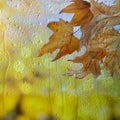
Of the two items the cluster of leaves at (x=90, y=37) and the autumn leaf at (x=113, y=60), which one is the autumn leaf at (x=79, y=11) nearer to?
the cluster of leaves at (x=90, y=37)

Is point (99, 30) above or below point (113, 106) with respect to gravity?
above

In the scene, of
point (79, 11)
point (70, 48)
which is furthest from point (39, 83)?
point (79, 11)

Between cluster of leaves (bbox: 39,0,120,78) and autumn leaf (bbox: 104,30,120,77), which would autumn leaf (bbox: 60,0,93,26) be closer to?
cluster of leaves (bbox: 39,0,120,78)

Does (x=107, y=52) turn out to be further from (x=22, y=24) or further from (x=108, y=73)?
(x=22, y=24)

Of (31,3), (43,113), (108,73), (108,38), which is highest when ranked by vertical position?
(31,3)

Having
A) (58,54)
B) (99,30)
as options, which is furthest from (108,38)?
(58,54)

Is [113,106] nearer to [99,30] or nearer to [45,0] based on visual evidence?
[99,30]

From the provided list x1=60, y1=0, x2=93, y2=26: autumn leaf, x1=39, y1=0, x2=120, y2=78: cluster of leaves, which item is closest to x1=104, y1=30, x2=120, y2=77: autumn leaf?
x1=39, y1=0, x2=120, y2=78: cluster of leaves
